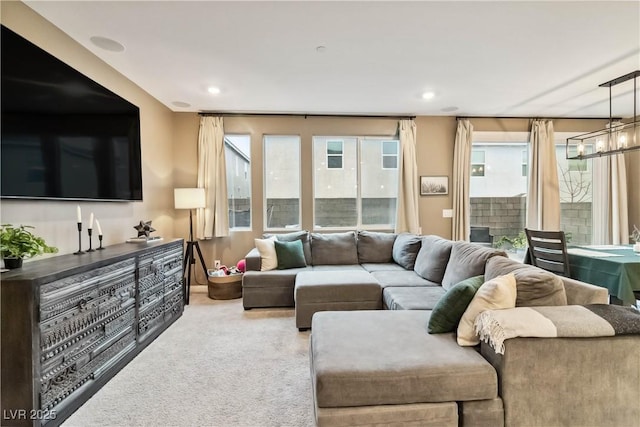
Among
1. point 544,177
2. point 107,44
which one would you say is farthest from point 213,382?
point 544,177

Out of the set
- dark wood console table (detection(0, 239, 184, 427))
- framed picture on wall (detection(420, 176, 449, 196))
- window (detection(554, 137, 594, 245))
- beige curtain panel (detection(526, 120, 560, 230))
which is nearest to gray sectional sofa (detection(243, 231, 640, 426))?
dark wood console table (detection(0, 239, 184, 427))

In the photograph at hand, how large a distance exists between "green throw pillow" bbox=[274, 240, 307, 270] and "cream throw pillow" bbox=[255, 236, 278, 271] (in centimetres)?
5

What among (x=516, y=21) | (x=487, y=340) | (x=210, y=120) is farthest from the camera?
(x=210, y=120)

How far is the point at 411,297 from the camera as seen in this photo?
8.57ft

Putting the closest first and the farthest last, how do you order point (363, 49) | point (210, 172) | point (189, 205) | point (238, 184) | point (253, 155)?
point (363, 49) → point (189, 205) → point (210, 172) → point (253, 155) → point (238, 184)

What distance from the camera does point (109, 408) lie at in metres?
1.85

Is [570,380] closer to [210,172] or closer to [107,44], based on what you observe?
[107,44]

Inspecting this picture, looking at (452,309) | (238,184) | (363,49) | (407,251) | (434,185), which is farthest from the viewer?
(434,185)

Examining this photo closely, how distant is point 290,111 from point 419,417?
400 cm

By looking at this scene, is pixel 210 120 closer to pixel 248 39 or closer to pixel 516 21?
pixel 248 39

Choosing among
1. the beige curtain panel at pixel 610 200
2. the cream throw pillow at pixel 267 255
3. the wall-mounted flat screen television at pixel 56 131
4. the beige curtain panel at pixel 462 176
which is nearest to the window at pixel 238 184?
the cream throw pillow at pixel 267 255

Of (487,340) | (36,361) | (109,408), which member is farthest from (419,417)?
(36,361)

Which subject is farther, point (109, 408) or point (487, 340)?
point (109, 408)

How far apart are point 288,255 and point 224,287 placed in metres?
1.01
